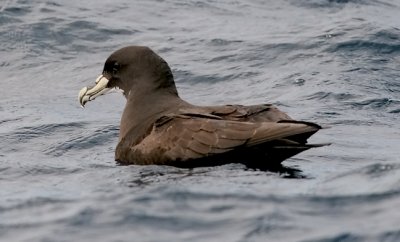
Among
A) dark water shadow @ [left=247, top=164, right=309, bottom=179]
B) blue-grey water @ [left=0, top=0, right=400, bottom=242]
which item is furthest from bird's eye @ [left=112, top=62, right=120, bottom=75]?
dark water shadow @ [left=247, top=164, right=309, bottom=179]

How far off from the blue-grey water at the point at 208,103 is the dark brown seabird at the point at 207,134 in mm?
143

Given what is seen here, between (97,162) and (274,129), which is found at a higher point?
(274,129)

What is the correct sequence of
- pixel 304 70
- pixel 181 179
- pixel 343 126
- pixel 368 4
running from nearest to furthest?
pixel 181 179, pixel 343 126, pixel 304 70, pixel 368 4

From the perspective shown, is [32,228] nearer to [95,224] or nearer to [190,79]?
[95,224]

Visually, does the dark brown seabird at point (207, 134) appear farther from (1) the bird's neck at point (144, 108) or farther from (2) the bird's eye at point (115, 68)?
(2) the bird's eye at point (115, 68)

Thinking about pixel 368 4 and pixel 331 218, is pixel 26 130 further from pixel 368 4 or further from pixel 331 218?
pixel 368 4

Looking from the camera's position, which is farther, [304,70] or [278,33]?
[278,33]

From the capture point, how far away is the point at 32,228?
781 centimetres

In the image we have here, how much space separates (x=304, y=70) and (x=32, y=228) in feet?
23.9

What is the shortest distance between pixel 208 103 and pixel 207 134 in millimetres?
4441

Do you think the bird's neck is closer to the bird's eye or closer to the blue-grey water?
the bird's eye

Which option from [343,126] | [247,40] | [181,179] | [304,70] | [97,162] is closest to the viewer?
[181,179]

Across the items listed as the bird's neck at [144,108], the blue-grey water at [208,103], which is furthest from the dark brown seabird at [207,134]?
the blue-grey water at [208,103]

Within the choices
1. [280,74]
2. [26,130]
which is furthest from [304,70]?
[26,130]
